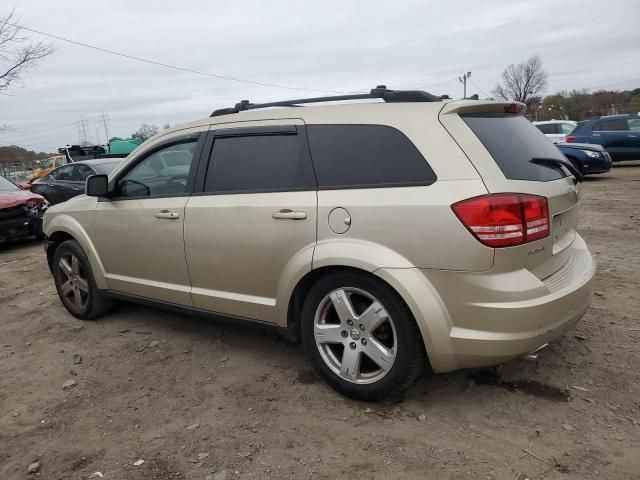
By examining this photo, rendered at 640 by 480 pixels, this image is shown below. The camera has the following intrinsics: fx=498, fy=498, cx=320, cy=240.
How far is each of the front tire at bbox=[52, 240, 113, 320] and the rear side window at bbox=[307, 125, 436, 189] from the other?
105 inches

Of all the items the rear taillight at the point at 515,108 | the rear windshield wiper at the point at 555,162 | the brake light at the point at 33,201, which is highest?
→ the rear taillight at the point at 515,108

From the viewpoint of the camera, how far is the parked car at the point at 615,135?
14961 millimetres

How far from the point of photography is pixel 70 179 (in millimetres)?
10422

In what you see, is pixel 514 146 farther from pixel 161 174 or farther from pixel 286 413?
pixel 161 174

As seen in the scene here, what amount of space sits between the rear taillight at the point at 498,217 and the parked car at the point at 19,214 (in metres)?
8.67

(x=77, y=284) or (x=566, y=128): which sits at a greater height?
(x=566, y=128)

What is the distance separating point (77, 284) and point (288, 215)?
274cm

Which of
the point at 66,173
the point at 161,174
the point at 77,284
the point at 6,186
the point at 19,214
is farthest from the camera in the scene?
the point at 66,173

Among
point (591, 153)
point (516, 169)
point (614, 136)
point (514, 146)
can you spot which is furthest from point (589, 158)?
point (516, 169)

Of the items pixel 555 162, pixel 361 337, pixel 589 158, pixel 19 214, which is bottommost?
pixel 361 337

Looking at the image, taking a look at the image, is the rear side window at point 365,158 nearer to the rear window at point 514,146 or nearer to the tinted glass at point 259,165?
the tinted glass at point 259,165

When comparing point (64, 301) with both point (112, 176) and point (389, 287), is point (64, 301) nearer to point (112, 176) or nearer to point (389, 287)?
point (112, 176)

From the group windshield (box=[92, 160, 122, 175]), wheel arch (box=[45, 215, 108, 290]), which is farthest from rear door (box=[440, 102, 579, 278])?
windshield (box=[92, 160, 122, 175])

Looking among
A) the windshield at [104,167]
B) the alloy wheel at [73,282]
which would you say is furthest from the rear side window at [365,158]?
the windshield at [104,167]
